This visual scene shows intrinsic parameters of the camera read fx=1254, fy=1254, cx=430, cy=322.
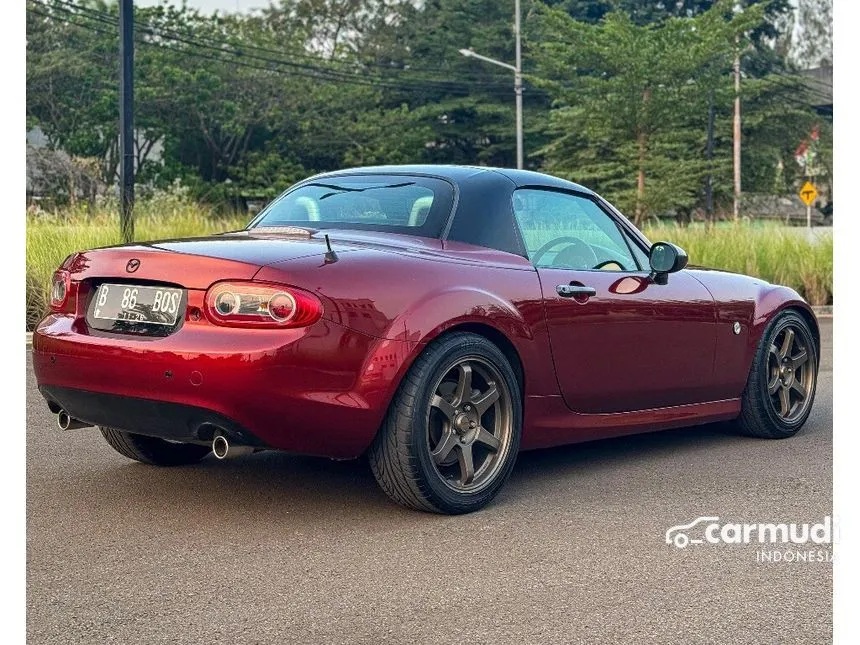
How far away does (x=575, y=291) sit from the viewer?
573 centimetres

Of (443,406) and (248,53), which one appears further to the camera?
(248,53)

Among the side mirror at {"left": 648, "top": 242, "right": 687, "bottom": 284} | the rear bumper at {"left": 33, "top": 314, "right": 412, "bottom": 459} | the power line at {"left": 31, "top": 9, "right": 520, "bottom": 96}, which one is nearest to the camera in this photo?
the rear bumper at {"left": 33, "top": 314, "right": 412, "bottom": 459}

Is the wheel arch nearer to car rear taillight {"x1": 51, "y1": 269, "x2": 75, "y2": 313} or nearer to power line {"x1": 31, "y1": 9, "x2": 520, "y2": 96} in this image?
car rear taillight {"x1": 51, "y1": 269, "x2": 75, "y2": 313}

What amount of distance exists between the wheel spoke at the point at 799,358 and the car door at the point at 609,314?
35.6 inches

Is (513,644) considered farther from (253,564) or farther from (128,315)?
(128,315)

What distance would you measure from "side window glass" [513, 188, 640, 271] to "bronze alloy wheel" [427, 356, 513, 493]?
28.6 inches

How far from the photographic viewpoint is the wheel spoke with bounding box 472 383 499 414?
17.1ft

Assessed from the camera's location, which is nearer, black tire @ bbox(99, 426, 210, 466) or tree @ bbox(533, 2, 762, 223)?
black tire @ bbox(99, 426, 210, 466)

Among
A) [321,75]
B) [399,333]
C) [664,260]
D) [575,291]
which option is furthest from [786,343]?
[321,75]

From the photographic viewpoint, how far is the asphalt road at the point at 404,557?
372cm

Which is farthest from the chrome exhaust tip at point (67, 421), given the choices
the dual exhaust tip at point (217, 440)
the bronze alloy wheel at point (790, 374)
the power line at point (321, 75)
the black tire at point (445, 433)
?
the power line at point (321, 75)

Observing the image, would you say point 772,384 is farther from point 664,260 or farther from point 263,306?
point 263,306

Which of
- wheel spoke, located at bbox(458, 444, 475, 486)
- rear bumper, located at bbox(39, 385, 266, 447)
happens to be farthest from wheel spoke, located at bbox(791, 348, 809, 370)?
rear bumper, located at bbox(39, 385, 266, 447)

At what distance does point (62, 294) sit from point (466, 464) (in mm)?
1841
